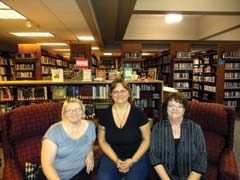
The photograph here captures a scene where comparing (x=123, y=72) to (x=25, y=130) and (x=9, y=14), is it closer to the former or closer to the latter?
(x=25, y=130)

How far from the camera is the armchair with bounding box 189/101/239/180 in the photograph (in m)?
1.97

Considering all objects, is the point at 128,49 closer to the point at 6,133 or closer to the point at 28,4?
the point at 28,4

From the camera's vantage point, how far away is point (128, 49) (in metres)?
7.79

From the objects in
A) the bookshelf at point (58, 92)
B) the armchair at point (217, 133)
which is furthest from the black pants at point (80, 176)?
the bookshelf at point (58, 92)

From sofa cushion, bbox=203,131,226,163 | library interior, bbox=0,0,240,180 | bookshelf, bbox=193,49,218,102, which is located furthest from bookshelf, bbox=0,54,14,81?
sofa cushion, bbox=203,131,226,163

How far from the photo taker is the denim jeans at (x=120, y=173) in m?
1.88

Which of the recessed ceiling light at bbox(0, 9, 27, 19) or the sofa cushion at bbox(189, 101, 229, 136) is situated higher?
the recessed ceiling light at bbox(0, 9, 27, 19)

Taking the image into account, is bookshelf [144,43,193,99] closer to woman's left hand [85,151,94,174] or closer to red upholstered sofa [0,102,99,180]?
red upholstered sofa [0,102,99,180]

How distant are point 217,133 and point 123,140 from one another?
2.81ft

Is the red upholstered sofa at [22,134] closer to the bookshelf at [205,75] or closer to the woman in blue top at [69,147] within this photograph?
the woman in blue top at [69,147]

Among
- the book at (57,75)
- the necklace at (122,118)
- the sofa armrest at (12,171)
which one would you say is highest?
the book at (57,75)

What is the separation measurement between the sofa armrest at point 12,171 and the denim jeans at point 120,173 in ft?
2.02

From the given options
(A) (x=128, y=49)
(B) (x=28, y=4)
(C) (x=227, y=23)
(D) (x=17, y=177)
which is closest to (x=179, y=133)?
(D) (x=17, y=177)

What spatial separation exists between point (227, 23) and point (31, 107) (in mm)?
6104
